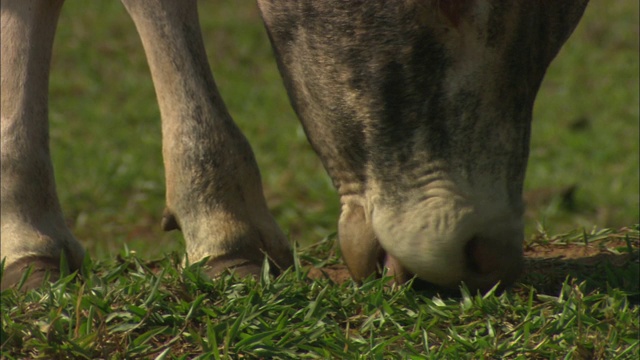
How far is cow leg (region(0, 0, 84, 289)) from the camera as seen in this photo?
11.4 ft

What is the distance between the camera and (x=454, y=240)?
2961 mm

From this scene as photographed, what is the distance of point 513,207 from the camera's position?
118 inches

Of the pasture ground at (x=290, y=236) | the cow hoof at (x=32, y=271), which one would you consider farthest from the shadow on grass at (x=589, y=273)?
the cow hoof at (x=32, y=271)

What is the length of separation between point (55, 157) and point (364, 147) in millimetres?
4244

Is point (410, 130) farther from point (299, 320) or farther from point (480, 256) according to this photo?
point (299, 320)

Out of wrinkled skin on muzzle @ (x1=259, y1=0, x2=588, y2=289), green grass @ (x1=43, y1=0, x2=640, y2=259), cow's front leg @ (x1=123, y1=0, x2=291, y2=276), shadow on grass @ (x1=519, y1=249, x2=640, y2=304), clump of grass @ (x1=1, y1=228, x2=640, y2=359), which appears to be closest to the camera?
clump of grass @ (x1=1, y1=228, x2=640, y2=359)

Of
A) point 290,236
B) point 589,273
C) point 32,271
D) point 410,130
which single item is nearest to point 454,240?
→ point 410,130

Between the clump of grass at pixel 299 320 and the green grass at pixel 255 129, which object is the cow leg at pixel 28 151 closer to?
the clump of grass at pixel 299 320

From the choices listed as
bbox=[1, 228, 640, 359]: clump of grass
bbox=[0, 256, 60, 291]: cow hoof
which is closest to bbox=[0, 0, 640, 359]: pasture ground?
bbox=[1, 228, 640, 359]: clump of grass

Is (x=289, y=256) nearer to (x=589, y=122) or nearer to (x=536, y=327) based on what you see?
(x=536, y=327)

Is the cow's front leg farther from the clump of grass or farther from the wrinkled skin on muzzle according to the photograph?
the wrinkled skin on muzzle

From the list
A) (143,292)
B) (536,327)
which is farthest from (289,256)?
(536,327)

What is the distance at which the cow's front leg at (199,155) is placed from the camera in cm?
338

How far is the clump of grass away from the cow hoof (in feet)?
0.57
